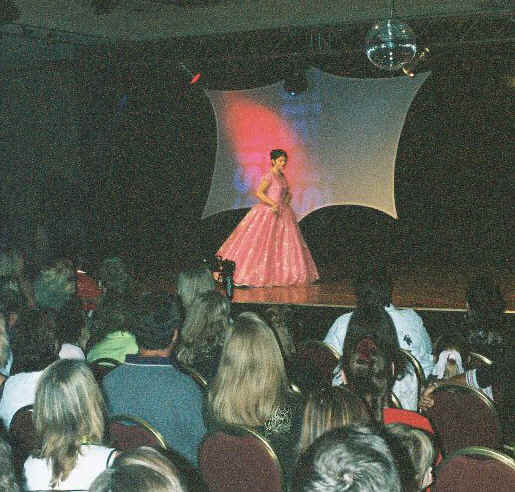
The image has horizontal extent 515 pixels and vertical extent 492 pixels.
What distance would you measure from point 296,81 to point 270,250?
231 cm

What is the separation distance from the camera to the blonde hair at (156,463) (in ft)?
4.28

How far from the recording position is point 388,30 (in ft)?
17.9

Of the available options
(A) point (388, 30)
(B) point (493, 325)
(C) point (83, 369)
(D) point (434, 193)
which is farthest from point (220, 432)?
(D) point (434, 193)

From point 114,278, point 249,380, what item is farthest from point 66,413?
point 114,278

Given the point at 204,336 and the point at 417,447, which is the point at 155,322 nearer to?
the point at 204,336

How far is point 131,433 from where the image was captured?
96.2 inches

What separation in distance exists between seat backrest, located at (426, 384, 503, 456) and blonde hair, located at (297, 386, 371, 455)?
99 cm

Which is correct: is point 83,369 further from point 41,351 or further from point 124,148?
point 124,148

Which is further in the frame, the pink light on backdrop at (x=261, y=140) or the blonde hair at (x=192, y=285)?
the pink light on backdrop at (x=261, y=140)

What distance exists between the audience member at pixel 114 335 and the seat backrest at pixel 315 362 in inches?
33.8

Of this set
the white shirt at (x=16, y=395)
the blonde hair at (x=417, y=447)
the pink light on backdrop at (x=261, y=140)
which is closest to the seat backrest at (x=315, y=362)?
the white shirt at (x=16, y=395)

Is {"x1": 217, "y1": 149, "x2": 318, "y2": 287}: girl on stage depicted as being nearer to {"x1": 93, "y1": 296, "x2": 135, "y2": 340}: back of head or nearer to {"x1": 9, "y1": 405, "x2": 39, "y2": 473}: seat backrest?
{"x1": 93, "y1": 296, "x2": 135, "y2": 340}: back of head

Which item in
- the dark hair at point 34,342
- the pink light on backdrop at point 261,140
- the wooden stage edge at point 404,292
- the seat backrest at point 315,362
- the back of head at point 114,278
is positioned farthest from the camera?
the pink light on backdrop at point 261,140

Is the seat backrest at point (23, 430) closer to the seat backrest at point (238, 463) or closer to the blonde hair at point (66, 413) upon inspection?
the blonde hair at point (66, 413)
